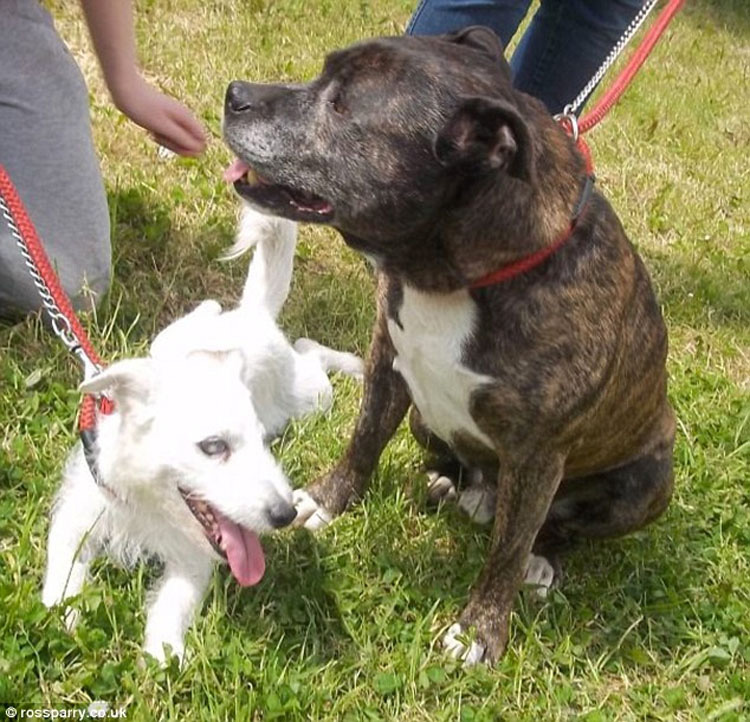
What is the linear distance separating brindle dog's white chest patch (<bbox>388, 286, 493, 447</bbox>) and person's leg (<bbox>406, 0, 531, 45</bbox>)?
4.13 feet

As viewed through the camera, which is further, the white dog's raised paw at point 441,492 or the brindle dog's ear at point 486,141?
the white dog's raised paw at point 441,492

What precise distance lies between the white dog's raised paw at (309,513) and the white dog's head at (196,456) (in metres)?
0.40

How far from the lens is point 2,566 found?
7.76ft

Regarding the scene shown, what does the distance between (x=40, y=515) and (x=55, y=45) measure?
168 centimetres

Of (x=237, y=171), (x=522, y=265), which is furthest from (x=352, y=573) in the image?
(x=237, y=171)

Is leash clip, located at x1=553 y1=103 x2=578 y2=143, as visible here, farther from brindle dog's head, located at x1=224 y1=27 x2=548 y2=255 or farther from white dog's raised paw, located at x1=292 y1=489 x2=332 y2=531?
white dog's raised paw, located at x1=292 y1=489 x2=332 y2=531

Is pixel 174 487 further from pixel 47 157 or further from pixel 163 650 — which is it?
pixel 47 157

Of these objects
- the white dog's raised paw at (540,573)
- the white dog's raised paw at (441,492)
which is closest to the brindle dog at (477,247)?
the white dog's raised paw at (540,573)

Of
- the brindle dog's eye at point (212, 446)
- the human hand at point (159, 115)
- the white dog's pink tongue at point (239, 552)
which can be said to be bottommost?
the white dog's pink tongue at point (239, 552)

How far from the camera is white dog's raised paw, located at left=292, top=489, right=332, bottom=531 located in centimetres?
272

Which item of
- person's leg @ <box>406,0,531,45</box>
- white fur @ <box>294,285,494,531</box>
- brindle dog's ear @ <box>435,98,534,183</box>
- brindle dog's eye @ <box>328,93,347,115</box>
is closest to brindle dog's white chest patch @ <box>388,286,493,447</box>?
white fur @ <box>294,285,494,531</box>

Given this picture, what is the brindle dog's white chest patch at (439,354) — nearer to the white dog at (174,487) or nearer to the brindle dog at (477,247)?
the brindle dog at (477,247)

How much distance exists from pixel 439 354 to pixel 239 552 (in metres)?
0.62

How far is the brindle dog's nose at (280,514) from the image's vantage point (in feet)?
7.06
